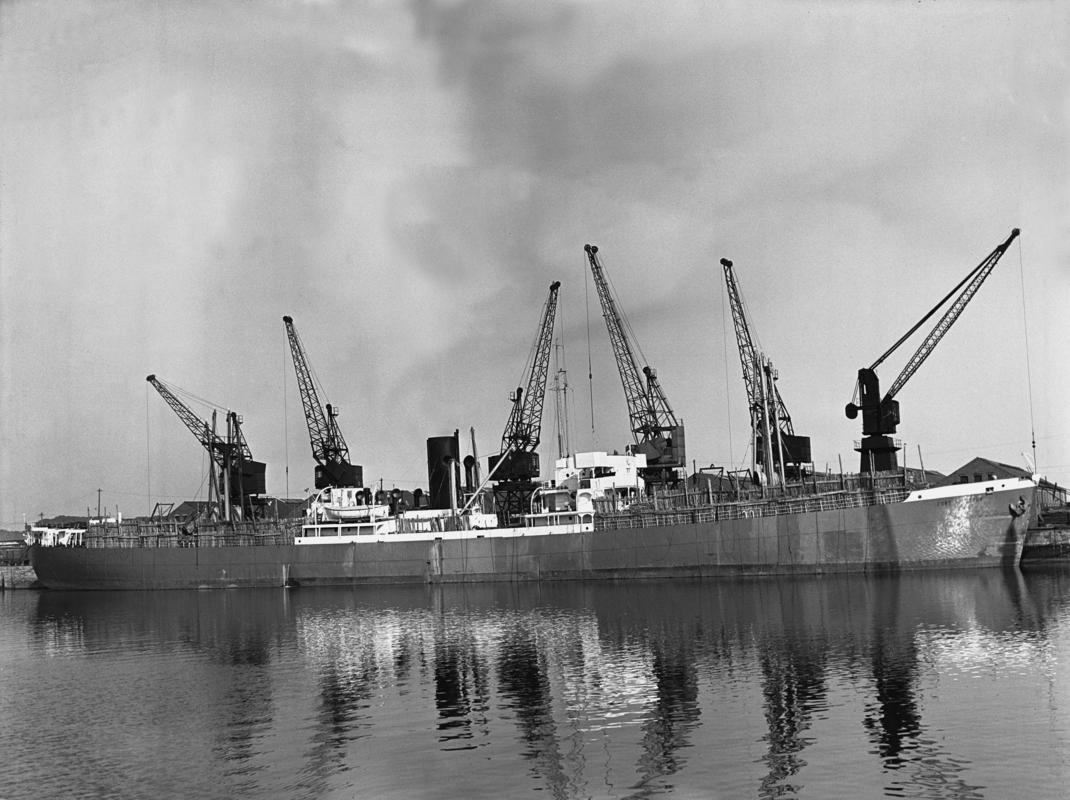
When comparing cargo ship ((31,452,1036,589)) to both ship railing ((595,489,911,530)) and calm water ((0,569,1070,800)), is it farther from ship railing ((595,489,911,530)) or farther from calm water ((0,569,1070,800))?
calm water ((0,569,1070,800))

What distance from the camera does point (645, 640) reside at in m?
38.7

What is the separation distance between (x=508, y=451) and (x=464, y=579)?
23.6 meters

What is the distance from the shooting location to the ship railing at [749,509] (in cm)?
6481

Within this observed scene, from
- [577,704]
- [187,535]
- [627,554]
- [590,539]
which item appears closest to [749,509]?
[627,554]

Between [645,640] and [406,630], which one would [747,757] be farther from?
[406,630]

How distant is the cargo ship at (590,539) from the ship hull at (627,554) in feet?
0.29

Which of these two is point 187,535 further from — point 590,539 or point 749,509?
point 749,509

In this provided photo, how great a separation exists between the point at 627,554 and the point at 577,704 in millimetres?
44639

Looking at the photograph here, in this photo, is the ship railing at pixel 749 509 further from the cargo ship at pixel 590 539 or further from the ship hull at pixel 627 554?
the ship hull at pixel 627 554

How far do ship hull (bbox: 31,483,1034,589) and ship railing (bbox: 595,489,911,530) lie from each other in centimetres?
171

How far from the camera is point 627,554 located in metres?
71.6

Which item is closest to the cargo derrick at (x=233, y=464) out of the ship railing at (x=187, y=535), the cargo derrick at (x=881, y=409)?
the ship railing at (x=187, y=535)

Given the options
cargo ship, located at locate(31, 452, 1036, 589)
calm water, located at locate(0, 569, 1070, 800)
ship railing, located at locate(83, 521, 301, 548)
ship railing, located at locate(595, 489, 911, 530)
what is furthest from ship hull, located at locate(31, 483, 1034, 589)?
calm water, located at locate(0, 569, 1070, 800)

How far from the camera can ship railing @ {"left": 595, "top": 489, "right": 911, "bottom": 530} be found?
64.8 m
